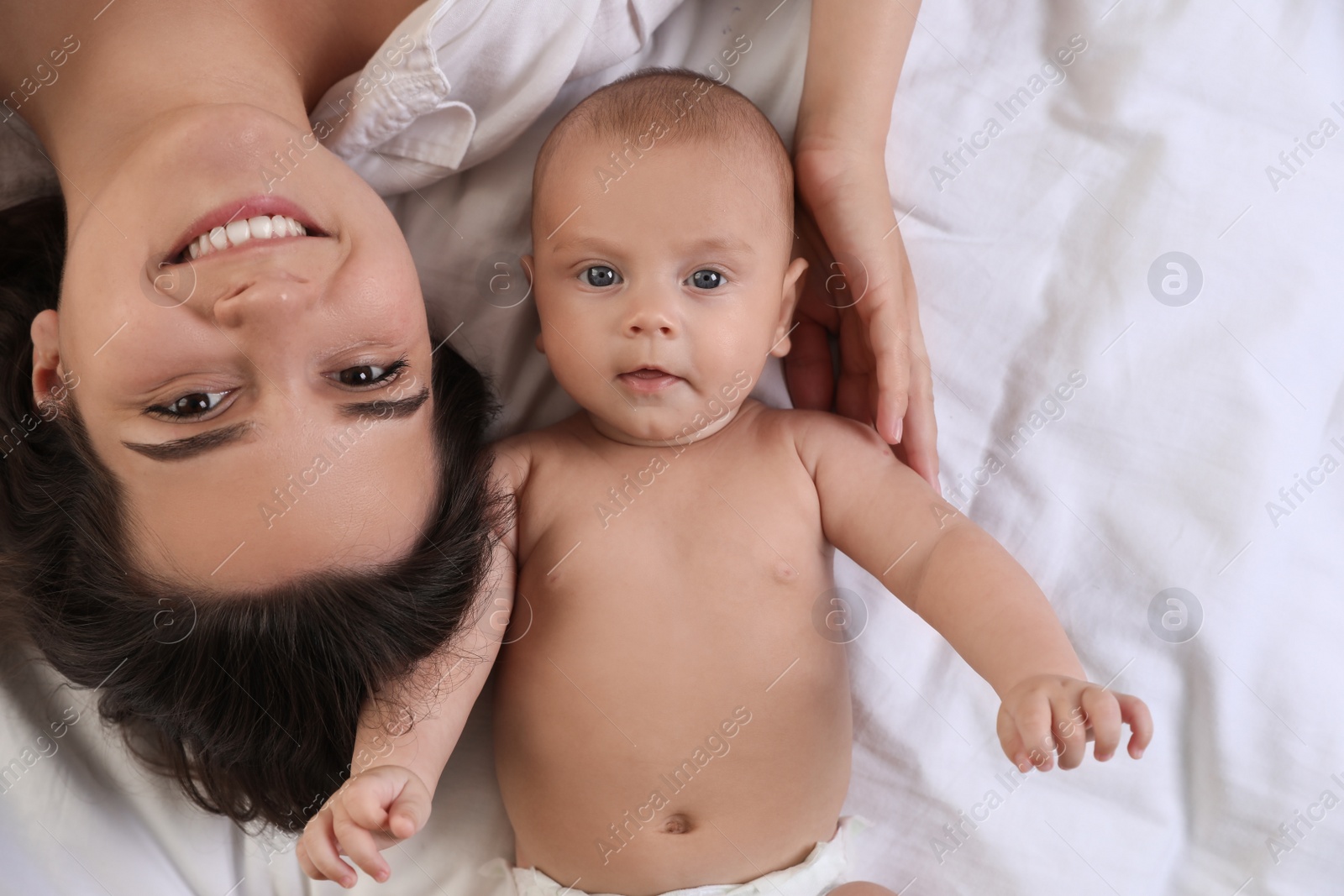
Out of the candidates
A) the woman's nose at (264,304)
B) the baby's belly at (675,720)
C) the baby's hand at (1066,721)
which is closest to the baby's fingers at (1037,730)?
the baby's hand at (1066,721)

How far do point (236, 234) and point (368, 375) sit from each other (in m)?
0.19

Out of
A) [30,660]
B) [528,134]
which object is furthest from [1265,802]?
[30,660]

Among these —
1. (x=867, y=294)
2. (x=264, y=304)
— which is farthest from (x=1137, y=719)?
(x=264, y=304)

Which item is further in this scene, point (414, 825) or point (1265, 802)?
point (1265, 802)

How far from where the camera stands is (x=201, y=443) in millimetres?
998

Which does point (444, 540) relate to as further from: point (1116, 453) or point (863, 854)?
point (1116, 453)

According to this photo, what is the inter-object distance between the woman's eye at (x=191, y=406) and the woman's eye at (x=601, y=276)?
0.45 meters

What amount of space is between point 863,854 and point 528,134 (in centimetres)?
114

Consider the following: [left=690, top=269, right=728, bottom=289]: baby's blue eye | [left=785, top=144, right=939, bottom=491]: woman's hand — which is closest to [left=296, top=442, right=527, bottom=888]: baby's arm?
[left=690, top=269, right=728, bottom=289]: baby's blue eye

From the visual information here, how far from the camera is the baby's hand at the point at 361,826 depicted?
1.03 m

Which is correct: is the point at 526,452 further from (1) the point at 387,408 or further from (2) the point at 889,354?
(2) the point at 889,354

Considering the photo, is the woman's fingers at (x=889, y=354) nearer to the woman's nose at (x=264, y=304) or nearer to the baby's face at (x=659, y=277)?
the baby's face at (x=659, y=277)

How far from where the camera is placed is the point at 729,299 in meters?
1.23

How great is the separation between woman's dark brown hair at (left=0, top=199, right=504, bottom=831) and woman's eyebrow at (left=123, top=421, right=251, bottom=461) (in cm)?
11
